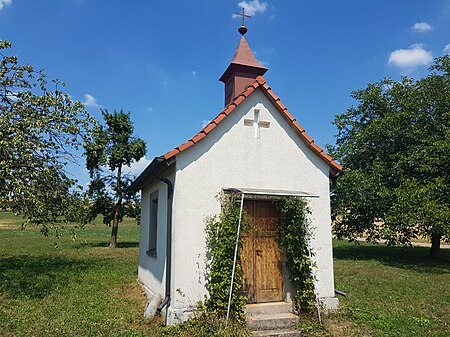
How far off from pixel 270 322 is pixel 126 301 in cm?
401

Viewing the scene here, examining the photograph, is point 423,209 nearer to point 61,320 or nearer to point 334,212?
point 334,212

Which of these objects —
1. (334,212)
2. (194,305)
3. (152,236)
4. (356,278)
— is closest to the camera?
(194,305)

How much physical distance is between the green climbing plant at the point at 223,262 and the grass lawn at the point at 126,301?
65 cm

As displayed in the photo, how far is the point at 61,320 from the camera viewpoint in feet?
23.3

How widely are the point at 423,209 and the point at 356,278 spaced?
476 cm

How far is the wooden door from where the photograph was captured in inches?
289

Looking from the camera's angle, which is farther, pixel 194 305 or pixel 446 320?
pixel 446 320

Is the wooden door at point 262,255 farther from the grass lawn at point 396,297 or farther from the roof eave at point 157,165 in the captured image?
the roof eave at point 157,165

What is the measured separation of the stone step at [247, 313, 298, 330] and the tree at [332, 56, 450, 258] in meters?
10.7

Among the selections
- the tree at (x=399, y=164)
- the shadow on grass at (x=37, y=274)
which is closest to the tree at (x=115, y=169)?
the shadow on grass at (x=37, y=274)

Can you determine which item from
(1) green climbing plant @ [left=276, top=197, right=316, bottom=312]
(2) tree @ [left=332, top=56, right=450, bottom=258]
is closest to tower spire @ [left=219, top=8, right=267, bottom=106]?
(1) green climbing plant @ [left=276, top=197, right=316, bottom=312]

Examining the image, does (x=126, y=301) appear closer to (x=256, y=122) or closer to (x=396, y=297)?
(x=256, y=122)

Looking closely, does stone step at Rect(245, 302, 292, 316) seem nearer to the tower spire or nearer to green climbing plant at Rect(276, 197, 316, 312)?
green climbing plant at Rect(276, 197, 316, 312)

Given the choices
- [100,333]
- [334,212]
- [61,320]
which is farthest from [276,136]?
[334,212]
